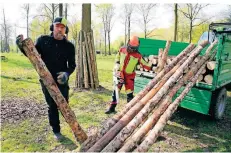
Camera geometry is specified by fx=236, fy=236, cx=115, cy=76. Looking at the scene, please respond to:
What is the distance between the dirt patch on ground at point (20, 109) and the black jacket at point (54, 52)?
76.8 inches

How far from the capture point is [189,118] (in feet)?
19.4

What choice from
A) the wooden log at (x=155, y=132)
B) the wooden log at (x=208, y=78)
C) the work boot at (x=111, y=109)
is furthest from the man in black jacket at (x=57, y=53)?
the wooden log at (x=208, y=78)

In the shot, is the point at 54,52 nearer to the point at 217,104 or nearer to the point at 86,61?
the point at 217,104

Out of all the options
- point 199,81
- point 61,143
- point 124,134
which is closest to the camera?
point 124,134

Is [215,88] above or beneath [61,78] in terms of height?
beneath

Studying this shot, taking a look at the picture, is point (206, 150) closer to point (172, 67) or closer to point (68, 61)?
point (172, 67)

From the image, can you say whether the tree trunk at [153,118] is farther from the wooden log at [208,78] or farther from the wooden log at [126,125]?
the wooden log at [208,78]

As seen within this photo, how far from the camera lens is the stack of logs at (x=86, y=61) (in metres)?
8.40

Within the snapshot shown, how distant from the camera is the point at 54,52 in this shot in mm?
4172

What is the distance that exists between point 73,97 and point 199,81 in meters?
3.83

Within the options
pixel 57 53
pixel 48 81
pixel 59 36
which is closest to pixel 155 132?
pixel 48 81

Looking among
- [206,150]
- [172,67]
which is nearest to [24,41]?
[172,67]

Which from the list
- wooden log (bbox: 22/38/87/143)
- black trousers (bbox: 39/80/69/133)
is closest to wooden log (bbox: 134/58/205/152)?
wooden log (bbox: 22/38/87/143)

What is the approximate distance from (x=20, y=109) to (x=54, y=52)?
2.67 m
